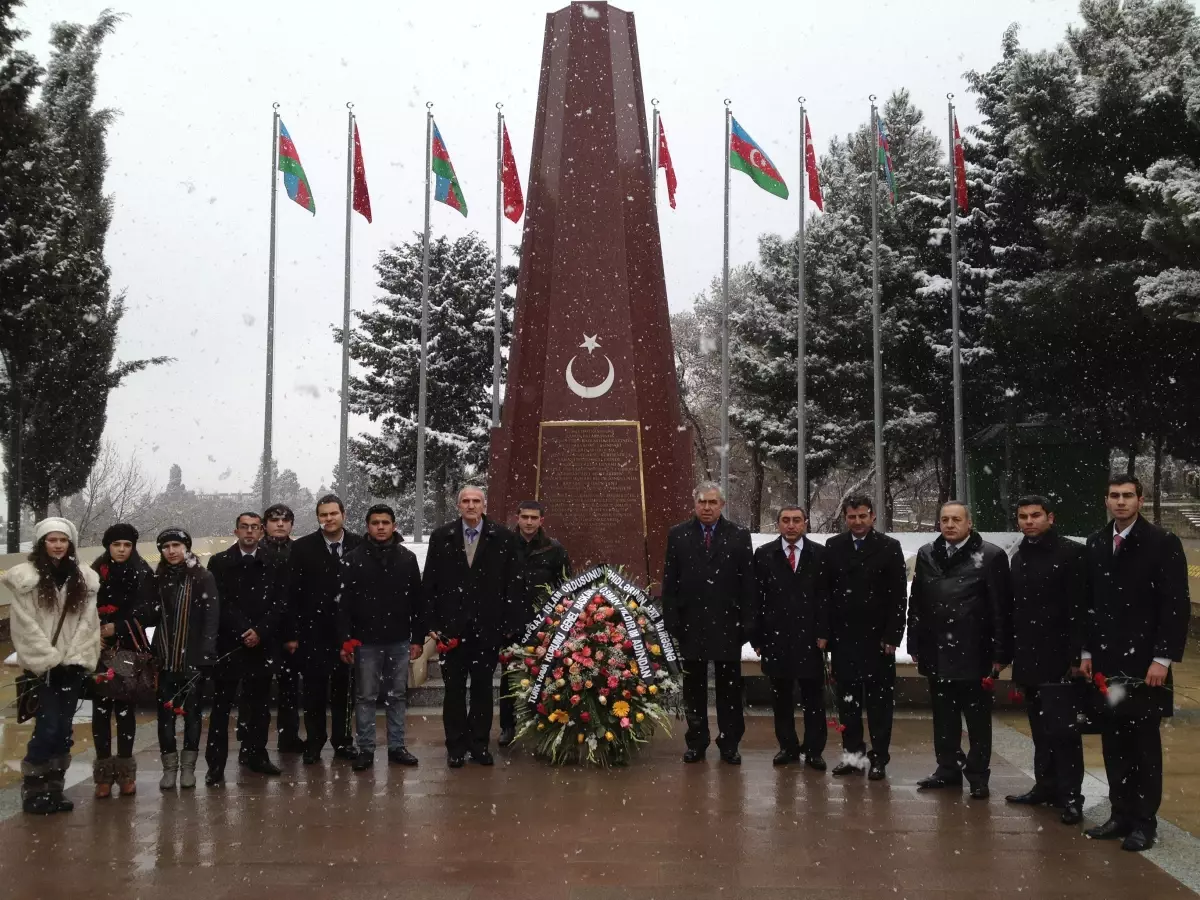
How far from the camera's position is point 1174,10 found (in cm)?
1928

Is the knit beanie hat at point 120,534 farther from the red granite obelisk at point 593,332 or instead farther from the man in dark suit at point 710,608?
the red granite obelisk at point 593,332

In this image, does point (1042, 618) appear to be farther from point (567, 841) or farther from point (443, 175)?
point (443, 175)

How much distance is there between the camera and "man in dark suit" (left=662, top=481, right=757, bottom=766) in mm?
5652

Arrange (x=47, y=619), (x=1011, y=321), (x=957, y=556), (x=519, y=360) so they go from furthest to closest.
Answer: (x=1011, y=321) < (x=519, y=360) < (x=957, y=556) < (x=47, y=619)

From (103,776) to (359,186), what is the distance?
1404cm

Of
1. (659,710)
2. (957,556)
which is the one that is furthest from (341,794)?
(957,556)

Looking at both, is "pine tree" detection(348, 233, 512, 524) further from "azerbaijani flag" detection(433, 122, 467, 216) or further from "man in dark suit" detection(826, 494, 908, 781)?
"man in dark suit" detection(826, 494, 908, 781)

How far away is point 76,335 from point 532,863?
1950cm

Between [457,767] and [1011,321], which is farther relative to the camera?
[1011,321]

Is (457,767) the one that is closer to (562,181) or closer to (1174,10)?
(562,181)

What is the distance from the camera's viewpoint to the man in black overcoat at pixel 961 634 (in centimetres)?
503

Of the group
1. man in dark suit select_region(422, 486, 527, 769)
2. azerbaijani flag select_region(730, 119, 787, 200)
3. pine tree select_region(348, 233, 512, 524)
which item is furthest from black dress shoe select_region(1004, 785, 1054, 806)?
pine tree select_region(348, 233, 512, 524)

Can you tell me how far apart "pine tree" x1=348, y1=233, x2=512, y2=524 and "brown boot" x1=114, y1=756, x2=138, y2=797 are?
24089 millimetres

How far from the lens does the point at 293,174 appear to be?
16859 millimetres
